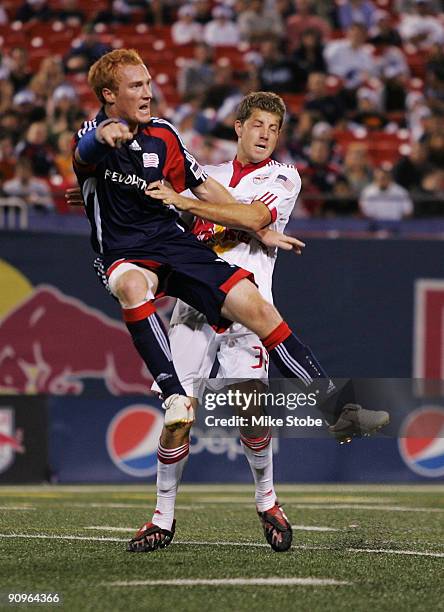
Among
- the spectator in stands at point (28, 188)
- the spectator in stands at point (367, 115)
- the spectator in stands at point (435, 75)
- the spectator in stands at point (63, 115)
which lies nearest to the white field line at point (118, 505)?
the spectator in stands at point (28, 188)

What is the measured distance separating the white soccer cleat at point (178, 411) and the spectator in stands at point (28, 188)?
20.4 feet

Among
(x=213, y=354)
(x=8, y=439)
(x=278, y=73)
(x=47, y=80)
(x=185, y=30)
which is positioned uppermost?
(x=185, y=30)

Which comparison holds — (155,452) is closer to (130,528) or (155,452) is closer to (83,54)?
(130,528)

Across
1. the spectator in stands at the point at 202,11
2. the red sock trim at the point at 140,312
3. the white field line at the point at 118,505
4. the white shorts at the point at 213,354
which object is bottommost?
the white field line at the point at 118,505

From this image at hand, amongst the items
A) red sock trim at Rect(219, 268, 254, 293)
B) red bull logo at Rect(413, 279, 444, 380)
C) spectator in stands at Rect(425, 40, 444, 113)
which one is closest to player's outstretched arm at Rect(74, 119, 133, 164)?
red sock trim at Rect(219, 268, 254, 293)

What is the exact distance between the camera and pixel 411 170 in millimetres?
12992

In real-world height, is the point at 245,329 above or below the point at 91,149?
below

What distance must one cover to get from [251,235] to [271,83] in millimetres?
9291

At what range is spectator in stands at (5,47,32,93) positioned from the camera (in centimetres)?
1380

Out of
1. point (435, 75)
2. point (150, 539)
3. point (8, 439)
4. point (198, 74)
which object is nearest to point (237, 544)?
point (150, 539)

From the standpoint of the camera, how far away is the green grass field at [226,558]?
173 inches

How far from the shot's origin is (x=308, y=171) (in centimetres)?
1268

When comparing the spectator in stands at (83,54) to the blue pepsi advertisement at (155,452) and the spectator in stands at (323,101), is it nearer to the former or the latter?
the spectator in stands at (323,101)

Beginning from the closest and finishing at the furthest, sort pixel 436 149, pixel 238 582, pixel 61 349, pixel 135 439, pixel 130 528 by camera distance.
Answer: pixel 238 582
pixel 130 528
pixel 135 439
pixel 61 349
pixel 436 149
